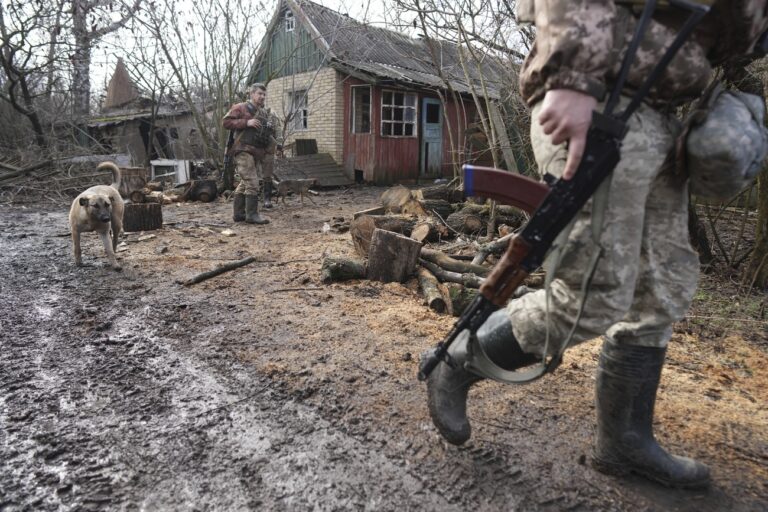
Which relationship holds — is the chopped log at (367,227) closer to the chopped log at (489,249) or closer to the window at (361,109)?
the chopped log at (489,249)

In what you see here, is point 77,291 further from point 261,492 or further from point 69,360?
point 261,492

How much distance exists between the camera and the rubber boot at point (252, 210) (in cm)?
734

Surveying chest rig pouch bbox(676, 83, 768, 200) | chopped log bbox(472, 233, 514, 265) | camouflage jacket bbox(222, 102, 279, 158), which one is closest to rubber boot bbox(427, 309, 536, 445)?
chest rig pouch bbox(676, 83, 768, 200)

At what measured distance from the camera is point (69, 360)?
8.52 feet

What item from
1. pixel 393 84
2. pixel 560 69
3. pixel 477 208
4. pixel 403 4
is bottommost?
pixel 477 208

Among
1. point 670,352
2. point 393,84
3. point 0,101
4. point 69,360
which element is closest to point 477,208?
point 670,352

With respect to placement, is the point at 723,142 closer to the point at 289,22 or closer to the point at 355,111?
the point at 355,111

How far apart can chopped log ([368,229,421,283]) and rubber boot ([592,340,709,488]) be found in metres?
2.47

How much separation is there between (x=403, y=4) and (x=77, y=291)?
154 inches

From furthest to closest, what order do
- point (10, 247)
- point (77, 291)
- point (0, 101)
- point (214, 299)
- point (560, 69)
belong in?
point (0, 101), point (10, 247), point (77, 291), point (214, 299), point (560, 69)

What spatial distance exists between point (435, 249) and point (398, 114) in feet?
35.8

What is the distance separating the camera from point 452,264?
408 cm

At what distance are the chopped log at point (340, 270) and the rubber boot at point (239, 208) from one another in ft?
12.7

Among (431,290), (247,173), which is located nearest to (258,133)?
(247,173)
